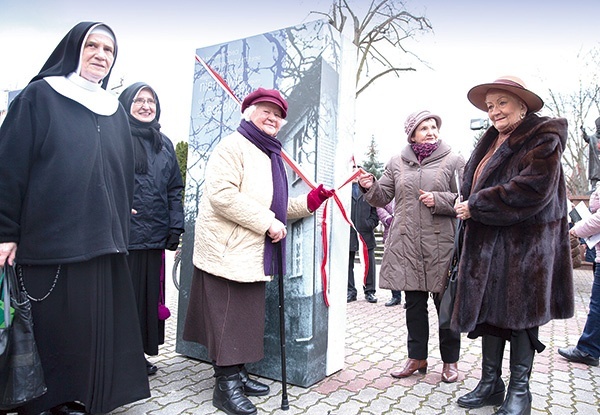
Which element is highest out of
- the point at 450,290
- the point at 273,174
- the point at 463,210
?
the point at 273,174

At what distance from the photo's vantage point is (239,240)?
2975 millimetres

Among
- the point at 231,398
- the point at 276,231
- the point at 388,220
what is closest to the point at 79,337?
the point at 231,398

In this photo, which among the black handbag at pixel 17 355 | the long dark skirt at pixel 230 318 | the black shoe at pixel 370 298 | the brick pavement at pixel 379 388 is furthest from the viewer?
the black shoe at pixel 370 298

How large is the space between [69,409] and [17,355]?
28.4 inches

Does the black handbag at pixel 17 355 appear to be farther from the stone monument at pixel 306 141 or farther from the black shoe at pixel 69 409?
the stone monument at pixel 306 141

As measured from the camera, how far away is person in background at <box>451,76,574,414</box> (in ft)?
9.12

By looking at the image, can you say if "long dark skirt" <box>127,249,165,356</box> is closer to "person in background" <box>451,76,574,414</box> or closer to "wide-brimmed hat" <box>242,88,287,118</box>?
"wide-brimmed hat" <box>242,88,287,118</box>

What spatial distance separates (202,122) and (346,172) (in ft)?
3.96

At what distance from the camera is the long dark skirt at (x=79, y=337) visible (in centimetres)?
256

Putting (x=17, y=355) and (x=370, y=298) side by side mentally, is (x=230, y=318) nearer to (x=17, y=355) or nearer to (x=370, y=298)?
(x=17, y=355)

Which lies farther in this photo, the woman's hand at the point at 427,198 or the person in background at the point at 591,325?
the person in background at the point at 591,325

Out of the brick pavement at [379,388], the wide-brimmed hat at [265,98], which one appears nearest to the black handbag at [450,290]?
→ the brick pavement at [379,388]

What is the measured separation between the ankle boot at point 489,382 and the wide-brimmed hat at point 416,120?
A: 1.53 metres

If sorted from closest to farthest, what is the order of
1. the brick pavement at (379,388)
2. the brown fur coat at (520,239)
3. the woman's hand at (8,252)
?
the woman's hand at (8,252)
the brown fur coat at (520,239)
the brick pavement at (379,388)
